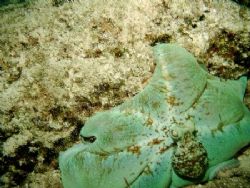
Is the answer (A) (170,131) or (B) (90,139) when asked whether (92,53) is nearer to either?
(B) (90,139)

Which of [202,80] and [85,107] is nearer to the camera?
[202,80]

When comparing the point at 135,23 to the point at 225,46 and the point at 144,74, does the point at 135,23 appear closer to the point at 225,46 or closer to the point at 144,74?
the point at 144,74

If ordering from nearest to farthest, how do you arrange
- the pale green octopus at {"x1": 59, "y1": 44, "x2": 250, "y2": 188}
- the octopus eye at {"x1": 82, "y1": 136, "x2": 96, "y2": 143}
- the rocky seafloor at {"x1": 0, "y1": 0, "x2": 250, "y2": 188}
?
the pale green octopus at {"x1": 59, "y1": 44, "x2": 250, "y2": 188} < the rocky seafloor at {"x1": 0, "y1": 0, "x2": 250, "y2": 188} < the octopus eye at {"x1": 82, "y1": 136, "x2": 96, "y2": 143}

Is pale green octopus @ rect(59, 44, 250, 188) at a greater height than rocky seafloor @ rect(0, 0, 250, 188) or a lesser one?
lesser

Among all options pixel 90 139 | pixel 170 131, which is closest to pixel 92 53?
pixel 90 139

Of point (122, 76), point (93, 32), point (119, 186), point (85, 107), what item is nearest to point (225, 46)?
point (122, 76)
